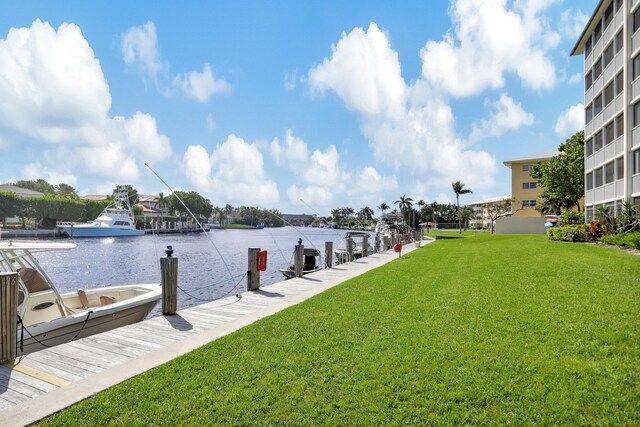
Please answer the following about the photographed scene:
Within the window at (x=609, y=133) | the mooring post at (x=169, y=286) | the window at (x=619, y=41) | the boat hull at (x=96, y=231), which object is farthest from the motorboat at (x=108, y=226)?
the window at (x=619, y=41)

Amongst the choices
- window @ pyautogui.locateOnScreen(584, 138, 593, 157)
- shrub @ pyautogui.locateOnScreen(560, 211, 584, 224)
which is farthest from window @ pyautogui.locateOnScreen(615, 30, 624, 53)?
shrub @ pyautogui.locateOnScreen(560, 211, 584, 224)

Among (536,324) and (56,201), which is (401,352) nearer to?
(536,324)

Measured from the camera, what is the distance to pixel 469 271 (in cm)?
1373

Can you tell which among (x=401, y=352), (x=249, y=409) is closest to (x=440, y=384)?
(x=401, y=352)

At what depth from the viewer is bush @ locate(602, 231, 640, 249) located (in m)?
17.7

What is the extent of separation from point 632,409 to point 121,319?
10.00 metres

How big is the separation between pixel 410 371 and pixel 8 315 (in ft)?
19.8

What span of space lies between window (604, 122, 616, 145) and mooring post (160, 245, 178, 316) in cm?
3170

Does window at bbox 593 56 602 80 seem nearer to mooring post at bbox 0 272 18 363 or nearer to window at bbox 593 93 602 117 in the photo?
window at bbox 593 93 602 117

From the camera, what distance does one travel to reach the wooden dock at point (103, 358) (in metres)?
4.35

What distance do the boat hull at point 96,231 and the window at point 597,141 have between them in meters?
86.5

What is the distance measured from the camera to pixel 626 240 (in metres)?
18.5

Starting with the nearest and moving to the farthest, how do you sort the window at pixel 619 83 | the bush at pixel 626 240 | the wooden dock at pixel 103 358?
the wooden dock at pixel 103 358 → the bush at pixel 626 240 → the window at pixel 619 83

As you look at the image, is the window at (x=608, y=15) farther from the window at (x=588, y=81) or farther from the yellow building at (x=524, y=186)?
the yellow building at (x=524, y=186)
